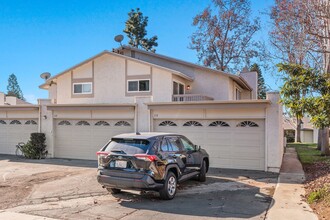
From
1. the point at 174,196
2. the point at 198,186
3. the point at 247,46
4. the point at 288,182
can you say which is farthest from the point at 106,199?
the point at 247,46

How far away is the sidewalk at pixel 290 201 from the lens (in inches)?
274

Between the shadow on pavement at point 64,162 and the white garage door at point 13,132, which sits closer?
the shadow on pavement at point 64,162

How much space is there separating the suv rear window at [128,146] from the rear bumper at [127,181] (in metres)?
0.61

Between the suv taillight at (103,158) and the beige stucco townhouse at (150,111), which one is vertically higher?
the beige stucco townhouse at (150,111)

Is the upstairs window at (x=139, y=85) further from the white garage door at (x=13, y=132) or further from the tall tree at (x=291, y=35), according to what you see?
the tall tree at (x=291, y=35)

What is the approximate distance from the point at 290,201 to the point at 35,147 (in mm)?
14020

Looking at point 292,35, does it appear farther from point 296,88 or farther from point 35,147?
point 35,147

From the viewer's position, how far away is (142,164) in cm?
777

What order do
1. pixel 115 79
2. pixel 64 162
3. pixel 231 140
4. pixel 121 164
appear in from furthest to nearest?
pixel 115 79, pixel 64 162, pixel 231 140, pixel 121 164

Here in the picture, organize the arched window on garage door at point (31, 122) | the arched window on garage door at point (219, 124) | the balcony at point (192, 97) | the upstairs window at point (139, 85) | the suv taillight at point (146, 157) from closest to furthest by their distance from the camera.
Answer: the suv taillight at point (146, 157), the arched window on garage door at point (219, 124), the balcony at point (192, 97), the arched window on garage door at point (31, 122), the upstairs window at point (139, 85)

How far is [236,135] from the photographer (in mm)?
13812

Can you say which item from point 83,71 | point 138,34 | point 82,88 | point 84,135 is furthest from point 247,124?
point 138,34

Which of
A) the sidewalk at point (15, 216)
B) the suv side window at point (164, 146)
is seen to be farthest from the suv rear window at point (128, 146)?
the sidewalk at point (15, 216)

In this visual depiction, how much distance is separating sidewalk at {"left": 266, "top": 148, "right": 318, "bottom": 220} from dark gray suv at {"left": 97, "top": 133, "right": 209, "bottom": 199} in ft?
9.00
